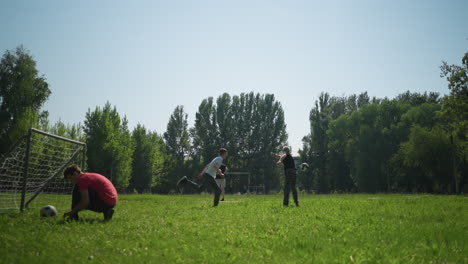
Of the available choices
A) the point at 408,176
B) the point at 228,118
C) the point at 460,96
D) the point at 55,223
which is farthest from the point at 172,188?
the point at 55,223

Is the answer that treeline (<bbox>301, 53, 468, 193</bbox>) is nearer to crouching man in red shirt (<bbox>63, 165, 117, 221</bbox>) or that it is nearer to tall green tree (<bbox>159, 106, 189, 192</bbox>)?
tall green tree (<bbox>159, 106, 189, 192</bbox>)

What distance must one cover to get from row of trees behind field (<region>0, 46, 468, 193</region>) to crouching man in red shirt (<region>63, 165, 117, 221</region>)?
3439cm

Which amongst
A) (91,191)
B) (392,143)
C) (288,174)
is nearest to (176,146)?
(392,143)

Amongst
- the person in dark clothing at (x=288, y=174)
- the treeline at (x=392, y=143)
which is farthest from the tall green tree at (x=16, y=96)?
the treeline at (x=392, y=143)

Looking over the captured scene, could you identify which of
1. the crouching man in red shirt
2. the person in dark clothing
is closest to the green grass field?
the crouching man in red shirt

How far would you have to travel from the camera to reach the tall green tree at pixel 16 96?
141 feet

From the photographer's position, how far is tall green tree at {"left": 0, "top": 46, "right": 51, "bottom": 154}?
141ft

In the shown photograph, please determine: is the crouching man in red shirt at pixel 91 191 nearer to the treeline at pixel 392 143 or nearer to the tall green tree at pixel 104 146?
the treeline at pixel 392 143

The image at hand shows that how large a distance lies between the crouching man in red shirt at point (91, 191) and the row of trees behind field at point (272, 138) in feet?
113

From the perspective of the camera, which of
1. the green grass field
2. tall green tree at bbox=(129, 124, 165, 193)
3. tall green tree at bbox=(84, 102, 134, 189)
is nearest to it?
the green grass field

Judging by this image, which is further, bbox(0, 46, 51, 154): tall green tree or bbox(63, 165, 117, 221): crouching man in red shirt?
bbox(0, 46, 51, 154): tall green tree

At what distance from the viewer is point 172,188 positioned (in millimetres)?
76625

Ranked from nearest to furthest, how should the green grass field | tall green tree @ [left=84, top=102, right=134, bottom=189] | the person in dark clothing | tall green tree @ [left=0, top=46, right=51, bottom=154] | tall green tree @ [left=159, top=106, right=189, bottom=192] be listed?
the green grass field < the person in dark clothing < tall green tree @ [left=0, top=46, right=51, bottom=154] < tall green tree @ [left=84, top=102, right=134, bottom=189] < tall green tree @ [left=159, top=106, right=189, bottom=192]

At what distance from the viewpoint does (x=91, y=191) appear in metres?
8.92
